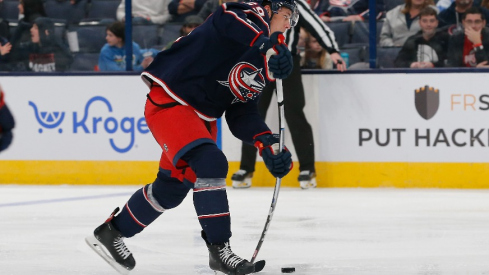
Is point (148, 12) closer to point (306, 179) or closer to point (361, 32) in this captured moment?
point (361, 32)

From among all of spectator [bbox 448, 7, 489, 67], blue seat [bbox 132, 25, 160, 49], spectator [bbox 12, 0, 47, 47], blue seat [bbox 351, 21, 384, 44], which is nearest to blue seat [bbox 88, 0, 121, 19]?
blue seat [bbox 132, 25, 160, 49]

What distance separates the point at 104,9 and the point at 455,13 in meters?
2.48

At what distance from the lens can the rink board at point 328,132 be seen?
20.1ft

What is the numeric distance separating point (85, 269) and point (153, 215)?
32 cm

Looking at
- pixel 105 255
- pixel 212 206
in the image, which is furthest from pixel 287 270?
pixel 105 255

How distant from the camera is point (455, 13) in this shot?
240 inches

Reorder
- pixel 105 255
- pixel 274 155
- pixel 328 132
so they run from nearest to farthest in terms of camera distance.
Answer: pixel 274 155
pixel 105 255
pixel 328 132

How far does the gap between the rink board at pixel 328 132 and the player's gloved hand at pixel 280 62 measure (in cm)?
342

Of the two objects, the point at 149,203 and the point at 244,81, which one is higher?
the point at 244,81

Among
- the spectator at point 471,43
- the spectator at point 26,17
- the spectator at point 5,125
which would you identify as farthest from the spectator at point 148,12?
the spectator at point 5,125

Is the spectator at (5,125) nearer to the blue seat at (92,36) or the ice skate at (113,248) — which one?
the ice skate at (113,248)

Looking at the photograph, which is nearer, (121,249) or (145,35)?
(121,249)

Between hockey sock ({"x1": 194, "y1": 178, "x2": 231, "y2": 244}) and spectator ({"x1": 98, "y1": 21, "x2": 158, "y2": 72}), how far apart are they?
148 inches

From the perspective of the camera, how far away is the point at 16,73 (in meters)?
6.64
